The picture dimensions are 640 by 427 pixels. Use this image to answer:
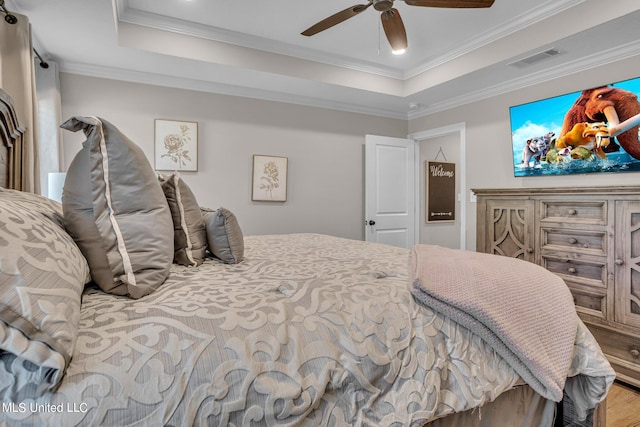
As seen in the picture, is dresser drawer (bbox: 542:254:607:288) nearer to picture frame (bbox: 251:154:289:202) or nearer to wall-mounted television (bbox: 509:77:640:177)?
wall-mounted television (bbox: 509:77:640:177)

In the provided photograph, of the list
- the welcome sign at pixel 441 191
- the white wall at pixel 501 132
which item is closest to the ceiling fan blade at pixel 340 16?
the white wall at pixel 501 132

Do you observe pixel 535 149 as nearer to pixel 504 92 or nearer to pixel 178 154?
pixel 504 92

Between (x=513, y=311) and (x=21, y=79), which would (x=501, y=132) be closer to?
(x=513, y=311)

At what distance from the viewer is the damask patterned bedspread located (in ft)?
2.09

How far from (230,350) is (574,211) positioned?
2.67 metres

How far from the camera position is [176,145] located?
355cm

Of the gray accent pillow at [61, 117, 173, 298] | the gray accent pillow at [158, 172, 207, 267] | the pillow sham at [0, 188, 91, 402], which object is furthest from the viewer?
the gray accent pillow at [158, 172, 207, 267]

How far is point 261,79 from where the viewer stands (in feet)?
11.6

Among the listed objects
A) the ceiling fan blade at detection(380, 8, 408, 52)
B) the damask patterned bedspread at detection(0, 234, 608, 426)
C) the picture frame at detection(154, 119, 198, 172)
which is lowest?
the damask patterned bedspread at detection(0, 234, 608, 426)

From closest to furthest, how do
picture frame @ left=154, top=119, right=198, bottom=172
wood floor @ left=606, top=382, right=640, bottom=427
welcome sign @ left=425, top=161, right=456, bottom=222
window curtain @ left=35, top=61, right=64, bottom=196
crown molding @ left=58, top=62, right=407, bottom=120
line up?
wood floor @ left=606, top=382, right=640, bottom=427
window curtain @ left=35, top=61, right=64, bottom=196
crown molding @ left=58, top=62, right=407, bottom=120
picture frame @ left=154, top=119, right=198, bottom=172
welcome sign @ left=425, top=161, right=456, bottom=222

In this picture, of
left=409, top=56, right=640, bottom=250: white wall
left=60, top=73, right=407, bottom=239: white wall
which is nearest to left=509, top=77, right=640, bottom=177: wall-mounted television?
left=409, top=56, right=640, bottom=250: white wall

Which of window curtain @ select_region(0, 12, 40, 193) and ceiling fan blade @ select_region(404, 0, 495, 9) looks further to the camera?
ceiling fan blade @ select_region(404, 0, 495, 9)

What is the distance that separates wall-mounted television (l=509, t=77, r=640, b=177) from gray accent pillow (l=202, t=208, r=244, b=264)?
2985 millimetres

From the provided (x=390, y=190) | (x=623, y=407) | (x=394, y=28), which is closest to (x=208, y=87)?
(x=394, y=28)
